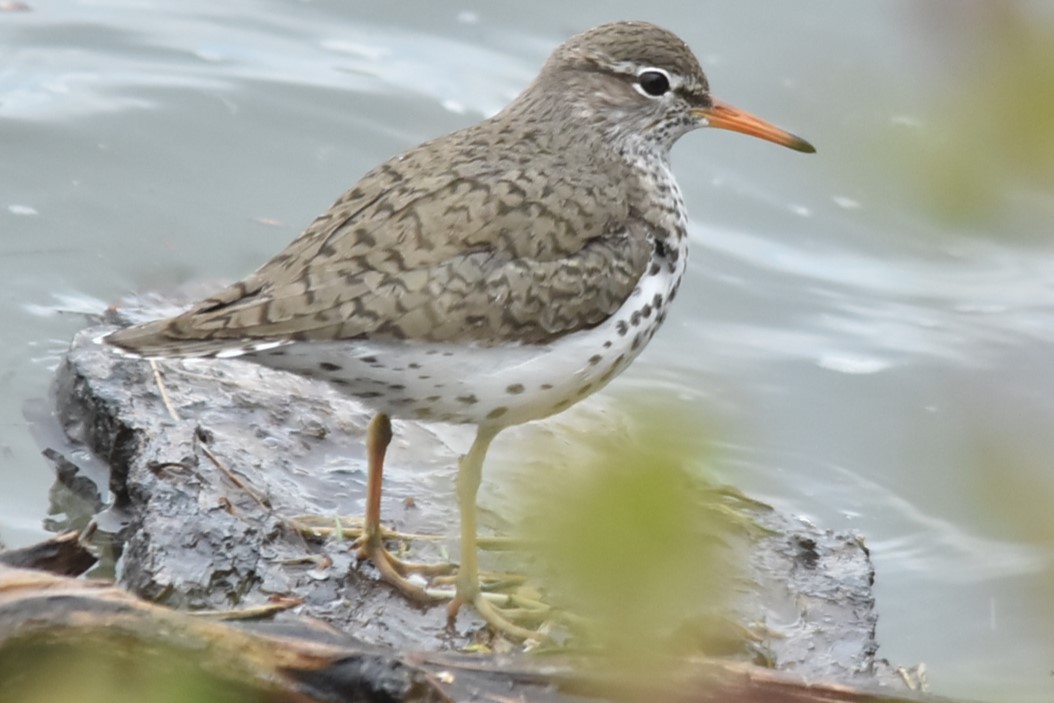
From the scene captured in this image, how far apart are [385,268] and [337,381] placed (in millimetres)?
444

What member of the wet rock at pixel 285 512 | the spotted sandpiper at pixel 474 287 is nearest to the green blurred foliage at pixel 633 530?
the wet rock at pixel 285 512

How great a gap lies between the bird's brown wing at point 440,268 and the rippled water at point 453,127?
1.18 m

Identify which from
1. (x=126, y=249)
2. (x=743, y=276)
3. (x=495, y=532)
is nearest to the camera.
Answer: (x=495, y=532)

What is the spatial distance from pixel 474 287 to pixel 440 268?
139mm

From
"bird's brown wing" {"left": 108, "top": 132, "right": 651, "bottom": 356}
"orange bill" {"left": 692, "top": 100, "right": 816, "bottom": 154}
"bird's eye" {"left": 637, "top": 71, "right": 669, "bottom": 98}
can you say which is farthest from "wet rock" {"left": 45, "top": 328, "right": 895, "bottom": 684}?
"bird's eye" {"left": 637, "top": 71, "right": 669, "bottom": 98}

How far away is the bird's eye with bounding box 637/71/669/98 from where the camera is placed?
21.4 ft

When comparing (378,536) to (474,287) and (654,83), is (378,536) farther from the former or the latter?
(654,83)

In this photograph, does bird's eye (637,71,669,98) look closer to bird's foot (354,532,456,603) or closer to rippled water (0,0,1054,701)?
rippled water (0,0,1054,701)

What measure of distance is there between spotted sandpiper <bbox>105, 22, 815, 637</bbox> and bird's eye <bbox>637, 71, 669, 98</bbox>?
167 mm

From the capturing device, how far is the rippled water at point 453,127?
780 centimetres

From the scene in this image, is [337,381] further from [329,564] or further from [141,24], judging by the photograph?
[141,24]

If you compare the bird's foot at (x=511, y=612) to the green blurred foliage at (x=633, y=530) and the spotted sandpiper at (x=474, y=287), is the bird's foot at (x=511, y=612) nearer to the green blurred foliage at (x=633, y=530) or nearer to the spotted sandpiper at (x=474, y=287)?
the spotted sandpiper at (x=474, y=287)

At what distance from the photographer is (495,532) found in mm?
6629

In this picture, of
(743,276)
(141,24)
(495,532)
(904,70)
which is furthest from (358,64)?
(904,70)
